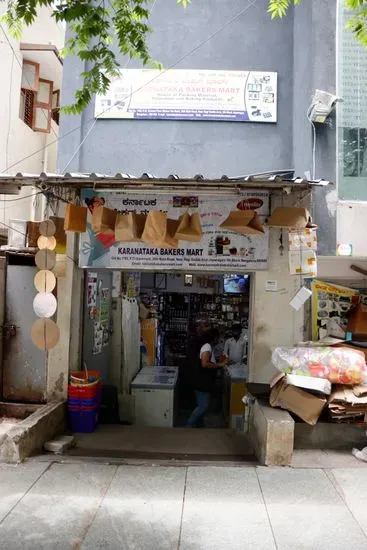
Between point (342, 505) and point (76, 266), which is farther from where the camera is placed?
point (76, 266)

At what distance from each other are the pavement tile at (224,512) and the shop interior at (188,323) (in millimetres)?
4446

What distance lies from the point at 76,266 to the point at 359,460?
4.89 metres

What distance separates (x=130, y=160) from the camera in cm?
872

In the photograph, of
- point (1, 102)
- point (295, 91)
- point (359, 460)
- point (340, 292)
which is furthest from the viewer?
point (1, 102)

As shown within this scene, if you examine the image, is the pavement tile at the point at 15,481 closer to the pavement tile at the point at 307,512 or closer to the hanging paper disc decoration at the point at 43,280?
the hanging paper disc decoration at the point at 43,280

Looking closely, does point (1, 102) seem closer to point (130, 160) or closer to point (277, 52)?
point (130, 160)

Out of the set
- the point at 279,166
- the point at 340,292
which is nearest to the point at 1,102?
the point at 279,166

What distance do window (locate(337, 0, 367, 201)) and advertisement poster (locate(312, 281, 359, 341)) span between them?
1463 millimetres

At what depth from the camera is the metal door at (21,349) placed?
303 inches

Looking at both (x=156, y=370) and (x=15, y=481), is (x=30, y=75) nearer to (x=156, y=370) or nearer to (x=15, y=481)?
(x=156, y=370)

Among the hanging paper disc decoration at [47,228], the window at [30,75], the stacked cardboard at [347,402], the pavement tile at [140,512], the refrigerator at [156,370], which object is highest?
the window at [30,75]

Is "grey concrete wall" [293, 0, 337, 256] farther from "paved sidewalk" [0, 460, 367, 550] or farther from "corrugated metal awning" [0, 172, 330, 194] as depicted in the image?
"paved sidewalk" [0, 460, 367, 550]

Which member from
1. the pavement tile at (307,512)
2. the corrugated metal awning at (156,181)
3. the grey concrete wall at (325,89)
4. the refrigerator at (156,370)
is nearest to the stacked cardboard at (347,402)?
the pavement tile at (307,512)

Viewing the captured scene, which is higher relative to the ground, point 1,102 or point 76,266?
point 1,102
